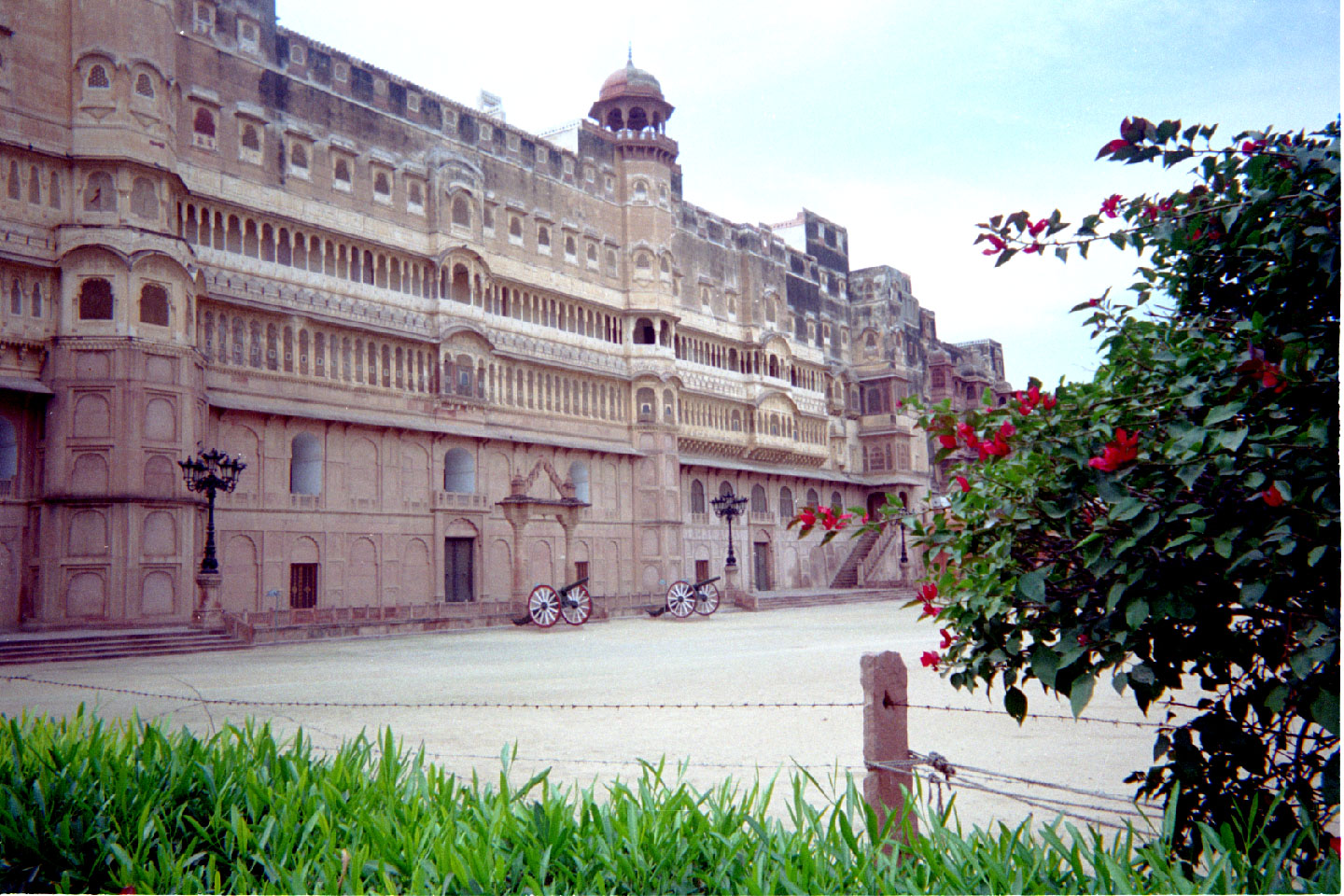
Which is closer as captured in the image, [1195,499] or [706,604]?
[1195,499]

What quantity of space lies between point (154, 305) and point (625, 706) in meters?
16.7

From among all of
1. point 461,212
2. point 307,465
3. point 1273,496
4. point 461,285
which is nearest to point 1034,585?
point 1273,496

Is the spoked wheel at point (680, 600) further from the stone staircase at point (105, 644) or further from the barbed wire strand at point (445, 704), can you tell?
the barbed wire strand at point (445, 704)

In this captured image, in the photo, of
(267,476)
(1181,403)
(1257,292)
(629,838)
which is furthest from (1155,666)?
(267,476)

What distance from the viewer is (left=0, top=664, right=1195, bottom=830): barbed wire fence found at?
4.88 m

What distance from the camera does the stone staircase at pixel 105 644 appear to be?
15672 millimetres

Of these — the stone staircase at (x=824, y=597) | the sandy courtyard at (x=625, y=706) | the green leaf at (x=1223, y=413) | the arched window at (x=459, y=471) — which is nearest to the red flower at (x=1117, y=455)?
the green leaf at (x=1223, y=413)

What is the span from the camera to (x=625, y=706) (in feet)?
27.4

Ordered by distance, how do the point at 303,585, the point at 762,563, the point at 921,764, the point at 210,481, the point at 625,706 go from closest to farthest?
the point at 921,764 → the point at 625,706 → the point at 210,481 → the point at 303,585 → the point at 762,563

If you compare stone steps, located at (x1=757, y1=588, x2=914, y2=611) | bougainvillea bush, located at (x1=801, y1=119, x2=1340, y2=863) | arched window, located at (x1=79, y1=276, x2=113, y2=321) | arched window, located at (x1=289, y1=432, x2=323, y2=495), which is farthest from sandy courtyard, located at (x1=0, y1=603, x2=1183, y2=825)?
stone steps, located at (x1=757, y1=588, x2=914, y2=611)

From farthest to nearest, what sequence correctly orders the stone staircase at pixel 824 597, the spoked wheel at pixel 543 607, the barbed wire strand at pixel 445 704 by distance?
the stone staircase at pixel 824 597, the spoked wheel at pixel 543 607, the barbed wire strand at pixel 445 704

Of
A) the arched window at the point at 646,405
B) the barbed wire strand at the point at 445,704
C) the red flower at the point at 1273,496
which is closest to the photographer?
the red flower at the point at 1273,496

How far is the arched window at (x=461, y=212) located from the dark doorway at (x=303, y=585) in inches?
393

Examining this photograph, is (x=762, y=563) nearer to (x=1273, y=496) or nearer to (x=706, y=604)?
(x=706, y=604)
